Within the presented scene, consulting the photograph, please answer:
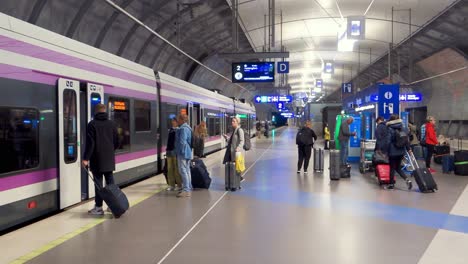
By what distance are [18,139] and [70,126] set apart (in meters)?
1.28

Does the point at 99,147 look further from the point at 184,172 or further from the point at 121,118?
the point at 121,118

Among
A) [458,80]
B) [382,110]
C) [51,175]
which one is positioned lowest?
[51,175]

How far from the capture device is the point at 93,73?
8422 millimetres

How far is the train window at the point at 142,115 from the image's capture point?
10805 mm

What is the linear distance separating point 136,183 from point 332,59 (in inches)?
1263

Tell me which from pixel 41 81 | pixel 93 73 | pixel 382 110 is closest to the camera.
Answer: pixel 41 81

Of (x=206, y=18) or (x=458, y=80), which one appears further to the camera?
(x=458, y=80)

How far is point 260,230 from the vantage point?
639 cm

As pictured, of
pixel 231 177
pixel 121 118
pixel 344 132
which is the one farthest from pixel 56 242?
pixel 344 132

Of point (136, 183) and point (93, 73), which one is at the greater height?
point (93, 73)

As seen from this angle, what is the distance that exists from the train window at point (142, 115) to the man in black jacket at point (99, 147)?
3420 millimetres

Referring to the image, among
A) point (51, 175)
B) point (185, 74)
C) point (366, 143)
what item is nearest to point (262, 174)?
point (366, 143)

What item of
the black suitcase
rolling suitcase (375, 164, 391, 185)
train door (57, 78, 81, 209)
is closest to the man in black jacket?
train door (57, 78, 81, 209)

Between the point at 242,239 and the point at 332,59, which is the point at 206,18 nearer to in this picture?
the point at 242,239
